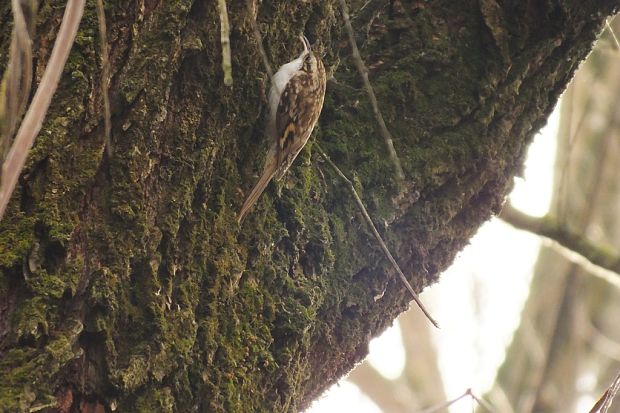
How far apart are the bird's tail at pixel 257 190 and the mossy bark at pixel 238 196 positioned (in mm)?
18

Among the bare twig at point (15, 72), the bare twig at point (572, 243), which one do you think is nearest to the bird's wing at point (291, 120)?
the bare twig at point (15, 72)

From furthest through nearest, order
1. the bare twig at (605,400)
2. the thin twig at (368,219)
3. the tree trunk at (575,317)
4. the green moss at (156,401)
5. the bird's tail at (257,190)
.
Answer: the tree trunk at (575,317)
the thin twig at (368,219)
the bird's tail at (257,190)
the green moss at (156,401)
the bare twig at (605,400)

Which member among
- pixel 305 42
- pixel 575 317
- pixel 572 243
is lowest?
pixel 305 42

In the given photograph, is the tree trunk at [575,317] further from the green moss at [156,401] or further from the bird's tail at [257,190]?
the green moss at [156,401]

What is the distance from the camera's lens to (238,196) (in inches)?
54.9

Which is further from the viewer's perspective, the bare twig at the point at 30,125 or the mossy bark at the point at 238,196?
the mossy bark at the point at 238,196

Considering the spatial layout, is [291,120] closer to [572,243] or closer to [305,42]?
[305,42]

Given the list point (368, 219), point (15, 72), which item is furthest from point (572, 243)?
point (15, 72)

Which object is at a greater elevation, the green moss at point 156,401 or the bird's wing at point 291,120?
the bird's wing at point 291,120

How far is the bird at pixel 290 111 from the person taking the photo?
4.92 feet

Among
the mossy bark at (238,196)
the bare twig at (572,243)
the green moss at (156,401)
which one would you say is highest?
the bare twig at (572,243)

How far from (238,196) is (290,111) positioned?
0.72 m

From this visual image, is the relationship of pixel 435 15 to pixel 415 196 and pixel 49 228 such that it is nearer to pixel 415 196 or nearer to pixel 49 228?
pixel 415 196

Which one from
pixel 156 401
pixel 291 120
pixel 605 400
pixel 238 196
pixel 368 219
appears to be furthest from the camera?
pixel 291 120
